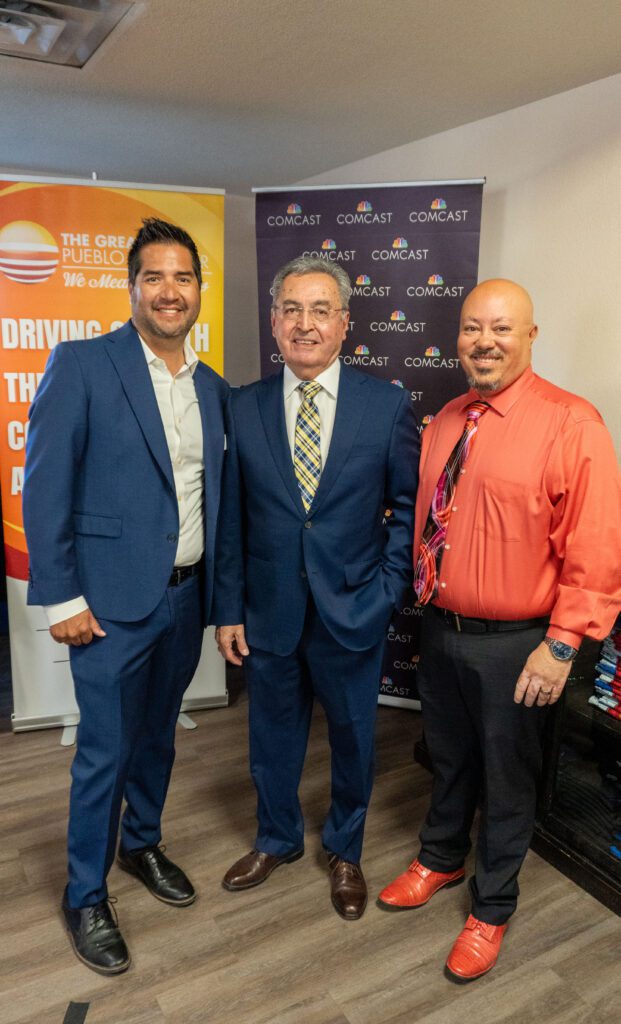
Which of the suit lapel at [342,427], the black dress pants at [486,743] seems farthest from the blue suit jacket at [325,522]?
the black dress pants at [486,743]

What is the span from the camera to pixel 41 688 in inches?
123

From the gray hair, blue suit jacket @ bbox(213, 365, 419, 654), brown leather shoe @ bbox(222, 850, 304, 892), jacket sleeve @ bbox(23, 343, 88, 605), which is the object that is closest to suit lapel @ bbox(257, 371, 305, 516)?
blue suit jacket @ bbox(213, 365, 419, 654)

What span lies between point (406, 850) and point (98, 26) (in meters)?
2.66

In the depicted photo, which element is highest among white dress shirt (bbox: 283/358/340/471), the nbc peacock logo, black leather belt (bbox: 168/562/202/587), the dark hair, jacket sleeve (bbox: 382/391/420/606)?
the nbc peacock logo

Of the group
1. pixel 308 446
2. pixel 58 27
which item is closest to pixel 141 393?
pixel 308 446

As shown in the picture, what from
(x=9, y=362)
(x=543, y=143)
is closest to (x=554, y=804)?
(x=543, y=143)

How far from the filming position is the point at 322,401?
6.56ft

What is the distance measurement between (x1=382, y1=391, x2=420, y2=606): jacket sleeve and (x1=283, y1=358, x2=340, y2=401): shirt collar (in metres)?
Result: 0.19

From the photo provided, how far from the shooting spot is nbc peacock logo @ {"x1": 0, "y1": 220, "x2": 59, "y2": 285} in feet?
9.21

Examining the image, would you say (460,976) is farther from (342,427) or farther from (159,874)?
(342,427)

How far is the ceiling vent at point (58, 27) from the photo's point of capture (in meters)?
1.97

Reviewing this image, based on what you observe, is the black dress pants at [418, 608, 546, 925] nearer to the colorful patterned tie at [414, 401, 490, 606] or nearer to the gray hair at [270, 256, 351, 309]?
the colorful patterned tie at [414, 401, 490, 606]

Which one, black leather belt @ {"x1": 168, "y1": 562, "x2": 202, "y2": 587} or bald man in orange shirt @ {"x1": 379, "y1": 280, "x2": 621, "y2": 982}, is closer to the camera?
bald man in orange shirt @ {"x1": 379, "y1": 280, "x2": 621, "y2": 982}

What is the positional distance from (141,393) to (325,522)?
1.84 ft
